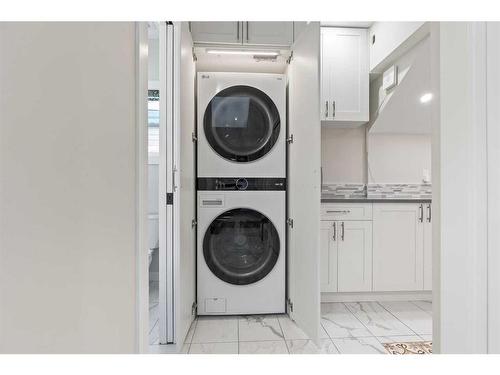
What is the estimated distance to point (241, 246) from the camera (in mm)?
2072

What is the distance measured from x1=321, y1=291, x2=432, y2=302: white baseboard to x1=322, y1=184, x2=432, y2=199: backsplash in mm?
910

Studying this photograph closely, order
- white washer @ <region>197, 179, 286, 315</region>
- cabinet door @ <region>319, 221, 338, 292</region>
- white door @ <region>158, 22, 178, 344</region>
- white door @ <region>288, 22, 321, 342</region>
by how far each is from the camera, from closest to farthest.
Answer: white door @ <region>158, 22, 178, 344</region>, white door @ <region>288, 22, 321, 342</region>, white washer @ <region>197, 179, 286, 315</region>, cabinet door @ <region>319, 221, 338, 292</region>

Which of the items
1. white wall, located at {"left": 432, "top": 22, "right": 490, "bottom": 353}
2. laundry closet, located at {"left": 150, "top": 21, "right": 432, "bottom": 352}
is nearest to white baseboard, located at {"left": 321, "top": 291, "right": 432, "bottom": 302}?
laundry closet, located at {"left": 150, "top": 21, "right": 432, "bottom": 352}

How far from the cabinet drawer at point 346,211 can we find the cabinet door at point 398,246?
8cm

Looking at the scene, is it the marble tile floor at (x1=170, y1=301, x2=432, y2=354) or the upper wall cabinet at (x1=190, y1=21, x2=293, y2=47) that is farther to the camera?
the upper wall cabinet at (x1=190, y1=21, x2=293, y2=47)

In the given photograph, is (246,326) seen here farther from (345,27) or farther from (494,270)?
(345,27)

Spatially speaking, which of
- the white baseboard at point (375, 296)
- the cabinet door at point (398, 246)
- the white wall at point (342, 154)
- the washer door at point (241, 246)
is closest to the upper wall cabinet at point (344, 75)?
the white wall at point (342, 154)

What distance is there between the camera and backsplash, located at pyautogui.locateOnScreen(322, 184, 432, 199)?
270 cm

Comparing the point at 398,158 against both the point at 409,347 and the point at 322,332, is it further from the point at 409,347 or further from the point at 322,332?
the point at 322,332

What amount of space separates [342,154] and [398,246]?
3.30 feet

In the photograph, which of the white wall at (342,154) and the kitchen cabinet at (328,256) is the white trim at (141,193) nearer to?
the kitchen cabinet at (328,256)

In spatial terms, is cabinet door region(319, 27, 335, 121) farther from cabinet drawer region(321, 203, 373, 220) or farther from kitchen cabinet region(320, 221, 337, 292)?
kitchen cabinet region(320, 221, 337, 292)

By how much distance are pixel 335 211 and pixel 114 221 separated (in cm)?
191

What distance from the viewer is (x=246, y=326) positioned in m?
1.89
